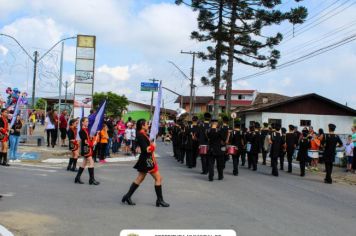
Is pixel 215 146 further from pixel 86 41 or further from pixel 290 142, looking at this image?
pixel 86 41

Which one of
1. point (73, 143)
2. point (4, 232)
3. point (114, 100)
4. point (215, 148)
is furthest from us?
point (114, 100)

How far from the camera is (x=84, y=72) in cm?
2636

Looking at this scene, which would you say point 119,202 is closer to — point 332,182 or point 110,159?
point 332,182

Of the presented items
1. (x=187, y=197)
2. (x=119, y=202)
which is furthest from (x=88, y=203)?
(x=187, y=197)

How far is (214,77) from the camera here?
34812 mm

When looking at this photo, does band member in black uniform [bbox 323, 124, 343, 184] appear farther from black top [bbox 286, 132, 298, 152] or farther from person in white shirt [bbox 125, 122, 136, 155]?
person in white shirt [bbox 125, 122, 136, 155]

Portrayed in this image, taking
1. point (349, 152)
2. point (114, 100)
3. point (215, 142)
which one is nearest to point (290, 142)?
point (349, 152)

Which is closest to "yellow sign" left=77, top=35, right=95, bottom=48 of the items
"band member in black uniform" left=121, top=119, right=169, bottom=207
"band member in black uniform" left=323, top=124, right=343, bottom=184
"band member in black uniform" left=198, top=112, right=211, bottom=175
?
"band member in black uniform" left=198, top=112, right=211, bottom=175

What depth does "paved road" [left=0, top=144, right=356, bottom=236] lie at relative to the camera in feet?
24.1

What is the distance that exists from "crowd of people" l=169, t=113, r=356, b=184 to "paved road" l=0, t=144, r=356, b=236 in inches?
38.3

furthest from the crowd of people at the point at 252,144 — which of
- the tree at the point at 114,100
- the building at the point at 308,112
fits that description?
the tree at the point at 114,100

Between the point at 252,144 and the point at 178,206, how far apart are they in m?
8.10

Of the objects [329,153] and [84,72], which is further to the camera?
[84,72]

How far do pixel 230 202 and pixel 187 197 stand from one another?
1018mm
